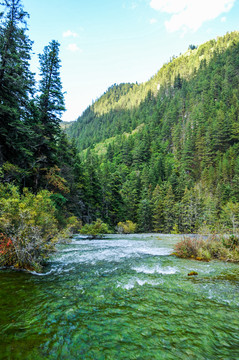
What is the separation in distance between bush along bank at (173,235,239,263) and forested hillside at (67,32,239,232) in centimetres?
97

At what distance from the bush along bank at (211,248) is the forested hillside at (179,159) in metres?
0.97

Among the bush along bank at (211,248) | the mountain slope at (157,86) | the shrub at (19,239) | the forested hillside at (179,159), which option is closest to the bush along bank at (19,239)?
the shrub at (19,239)

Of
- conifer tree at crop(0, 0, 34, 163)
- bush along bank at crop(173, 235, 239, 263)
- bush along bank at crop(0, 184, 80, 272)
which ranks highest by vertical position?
conifer tree at crop(0, 0, 34, 163)

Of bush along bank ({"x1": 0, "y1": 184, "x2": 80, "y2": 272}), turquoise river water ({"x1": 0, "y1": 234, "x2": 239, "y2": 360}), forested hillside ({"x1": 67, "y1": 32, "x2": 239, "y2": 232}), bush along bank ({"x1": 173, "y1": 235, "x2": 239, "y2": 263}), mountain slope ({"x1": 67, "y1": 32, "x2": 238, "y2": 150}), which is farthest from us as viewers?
mountain slope ({"x1": 67, "y1": 32, "x2": 238, "y2": 150})

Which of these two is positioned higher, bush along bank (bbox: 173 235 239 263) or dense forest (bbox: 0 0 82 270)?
dense forest (bbox: 0 0 82 270)

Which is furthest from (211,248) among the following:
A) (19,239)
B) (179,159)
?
(179,159)

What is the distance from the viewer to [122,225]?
1654 inches

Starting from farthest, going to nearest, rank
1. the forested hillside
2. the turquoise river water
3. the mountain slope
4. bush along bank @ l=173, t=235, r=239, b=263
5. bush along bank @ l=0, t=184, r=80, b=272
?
the mountain slope, the forested hillside, bush along bank @ l=173, t=235, r=239, b=263, bush along bank @ l=0, t=184, r=80, b=272, the turquoise river water

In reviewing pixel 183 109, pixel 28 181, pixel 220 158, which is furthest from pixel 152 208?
pixel 183 109

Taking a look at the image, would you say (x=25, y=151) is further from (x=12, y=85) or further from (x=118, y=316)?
(x=118, y=316)

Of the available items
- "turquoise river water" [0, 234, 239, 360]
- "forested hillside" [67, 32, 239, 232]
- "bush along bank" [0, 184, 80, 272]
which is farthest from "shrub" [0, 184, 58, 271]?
"forested hillside" [67, 32, 239, 232]

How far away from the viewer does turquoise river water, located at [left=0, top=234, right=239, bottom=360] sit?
314 centimetres

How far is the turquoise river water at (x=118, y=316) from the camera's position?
3.14 meters

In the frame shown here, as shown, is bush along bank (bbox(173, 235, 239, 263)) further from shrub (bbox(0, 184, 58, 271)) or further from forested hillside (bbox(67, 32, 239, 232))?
shrub (bbox(0, 184, 58, 271))
